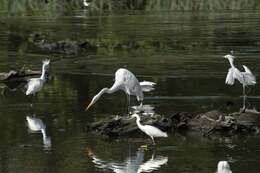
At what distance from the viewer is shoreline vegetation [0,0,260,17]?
8282cm

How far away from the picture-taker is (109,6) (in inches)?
3634

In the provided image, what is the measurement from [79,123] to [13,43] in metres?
26.3

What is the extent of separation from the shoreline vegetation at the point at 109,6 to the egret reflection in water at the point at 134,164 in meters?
64.3

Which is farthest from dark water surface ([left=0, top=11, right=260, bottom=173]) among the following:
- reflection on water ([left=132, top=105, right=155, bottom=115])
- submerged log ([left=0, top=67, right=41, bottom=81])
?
submerged log ([left=0, top=67, right=41, bottom=81])

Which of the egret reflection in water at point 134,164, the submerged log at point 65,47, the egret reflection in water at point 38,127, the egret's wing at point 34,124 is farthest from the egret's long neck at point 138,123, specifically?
the submerged log at point 65,47

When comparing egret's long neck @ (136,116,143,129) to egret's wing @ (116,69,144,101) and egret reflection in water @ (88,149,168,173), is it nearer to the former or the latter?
egret reflection in water @ (88,149,168,173)

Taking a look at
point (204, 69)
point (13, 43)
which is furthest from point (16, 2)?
point (204, 69)

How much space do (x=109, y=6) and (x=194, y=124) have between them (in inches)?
2985

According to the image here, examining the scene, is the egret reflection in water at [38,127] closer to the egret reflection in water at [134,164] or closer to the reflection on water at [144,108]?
the egret reflection in water at [134,164]

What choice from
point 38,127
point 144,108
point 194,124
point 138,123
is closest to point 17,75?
point 144,108

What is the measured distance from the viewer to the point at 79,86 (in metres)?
25.3

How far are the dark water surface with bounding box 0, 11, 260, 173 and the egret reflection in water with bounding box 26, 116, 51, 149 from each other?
121mm

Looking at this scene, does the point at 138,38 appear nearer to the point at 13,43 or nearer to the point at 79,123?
the point at 13,43

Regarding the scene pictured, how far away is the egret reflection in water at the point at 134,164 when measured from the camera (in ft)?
46.0
